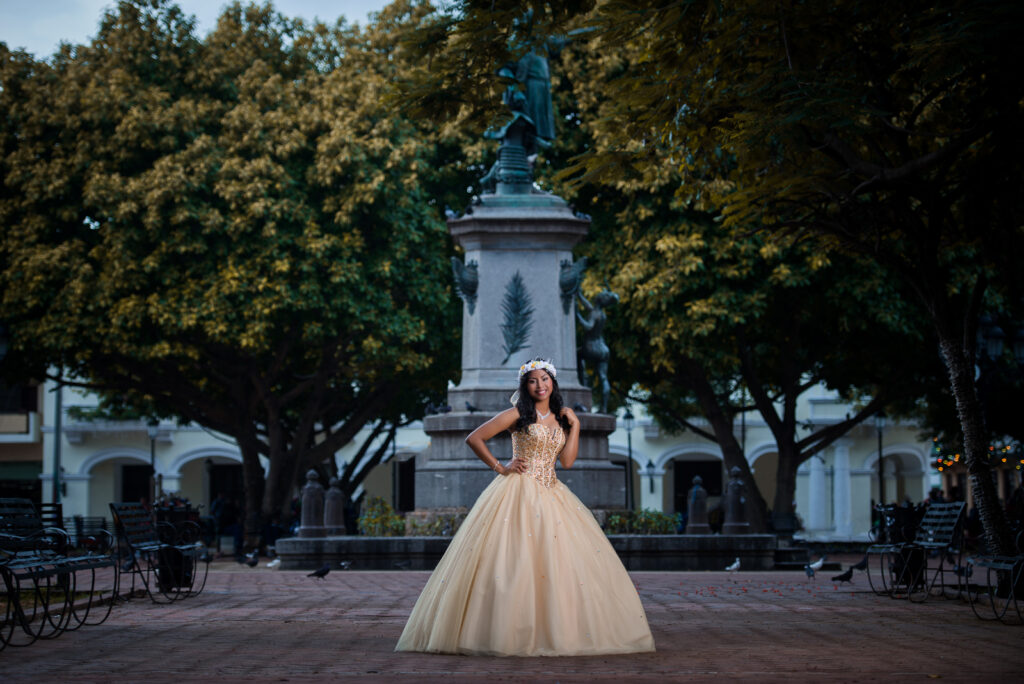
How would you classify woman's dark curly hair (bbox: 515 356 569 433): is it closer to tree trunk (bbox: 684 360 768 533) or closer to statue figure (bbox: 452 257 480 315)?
statue figure (bbox: 452 257 480 315)

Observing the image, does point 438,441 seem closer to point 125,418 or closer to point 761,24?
point 761,24

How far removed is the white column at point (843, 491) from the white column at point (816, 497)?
546mm

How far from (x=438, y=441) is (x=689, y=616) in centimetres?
769

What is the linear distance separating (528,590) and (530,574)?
11cm

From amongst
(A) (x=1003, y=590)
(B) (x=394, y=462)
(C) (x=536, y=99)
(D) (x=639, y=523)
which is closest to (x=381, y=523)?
(D) (x=639, y=523)

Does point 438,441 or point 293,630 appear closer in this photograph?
point 293,630

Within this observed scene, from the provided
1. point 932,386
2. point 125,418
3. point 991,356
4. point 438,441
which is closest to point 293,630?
point 438,441

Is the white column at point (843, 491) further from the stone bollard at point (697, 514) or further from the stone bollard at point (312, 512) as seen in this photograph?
the stone bollard at point (312, 512)

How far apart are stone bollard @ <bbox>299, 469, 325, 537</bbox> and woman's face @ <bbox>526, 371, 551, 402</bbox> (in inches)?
506

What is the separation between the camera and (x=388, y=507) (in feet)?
67.2

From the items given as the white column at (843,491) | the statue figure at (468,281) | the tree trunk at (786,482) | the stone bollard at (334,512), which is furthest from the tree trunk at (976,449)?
the white column at (843,491)

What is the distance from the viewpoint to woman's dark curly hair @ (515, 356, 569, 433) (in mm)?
9094

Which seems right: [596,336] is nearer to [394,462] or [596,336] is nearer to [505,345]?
[505,345]

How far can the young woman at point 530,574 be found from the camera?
8.23m
